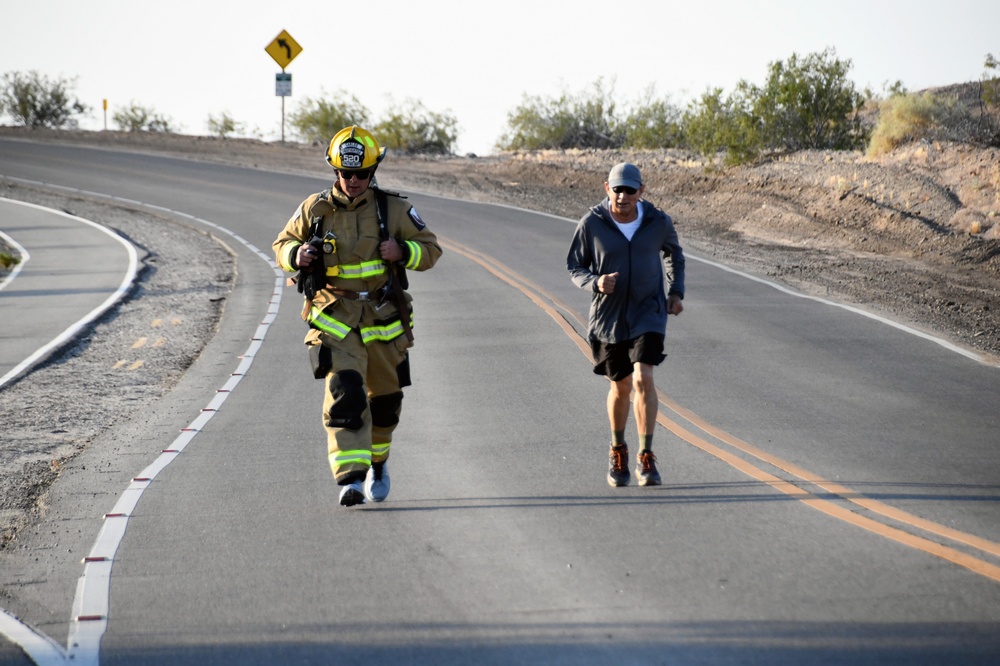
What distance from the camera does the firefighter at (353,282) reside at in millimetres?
6605

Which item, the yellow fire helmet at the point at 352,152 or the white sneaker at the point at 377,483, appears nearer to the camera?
the yellow fire helmet at the point at 352,152

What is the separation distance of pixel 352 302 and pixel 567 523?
5.93ft

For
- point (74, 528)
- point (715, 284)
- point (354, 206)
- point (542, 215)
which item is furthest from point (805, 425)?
point (542, 215)

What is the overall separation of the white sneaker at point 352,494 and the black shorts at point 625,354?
1.72 m

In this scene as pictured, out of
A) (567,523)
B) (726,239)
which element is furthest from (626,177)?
(726,239)

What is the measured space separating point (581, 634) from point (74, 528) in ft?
11.1

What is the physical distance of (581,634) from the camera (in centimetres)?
484

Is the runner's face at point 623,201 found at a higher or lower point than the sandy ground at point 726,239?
higher

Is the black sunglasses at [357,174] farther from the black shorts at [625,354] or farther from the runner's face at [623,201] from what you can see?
the black shorts at [625,354]

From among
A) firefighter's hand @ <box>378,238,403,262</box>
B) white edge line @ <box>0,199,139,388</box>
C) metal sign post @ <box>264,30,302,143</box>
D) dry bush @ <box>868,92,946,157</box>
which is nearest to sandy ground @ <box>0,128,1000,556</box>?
white edge line @ <box>0,199,139,388</box>

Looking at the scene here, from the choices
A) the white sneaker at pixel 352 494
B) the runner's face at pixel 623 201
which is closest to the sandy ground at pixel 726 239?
the white sneaker at pixel 352 494

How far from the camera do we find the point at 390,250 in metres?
6.61

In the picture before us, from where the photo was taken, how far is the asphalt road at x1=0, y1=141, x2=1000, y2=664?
4.86 meters

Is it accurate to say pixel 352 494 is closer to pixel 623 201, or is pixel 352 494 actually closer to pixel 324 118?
pixel 623 201
